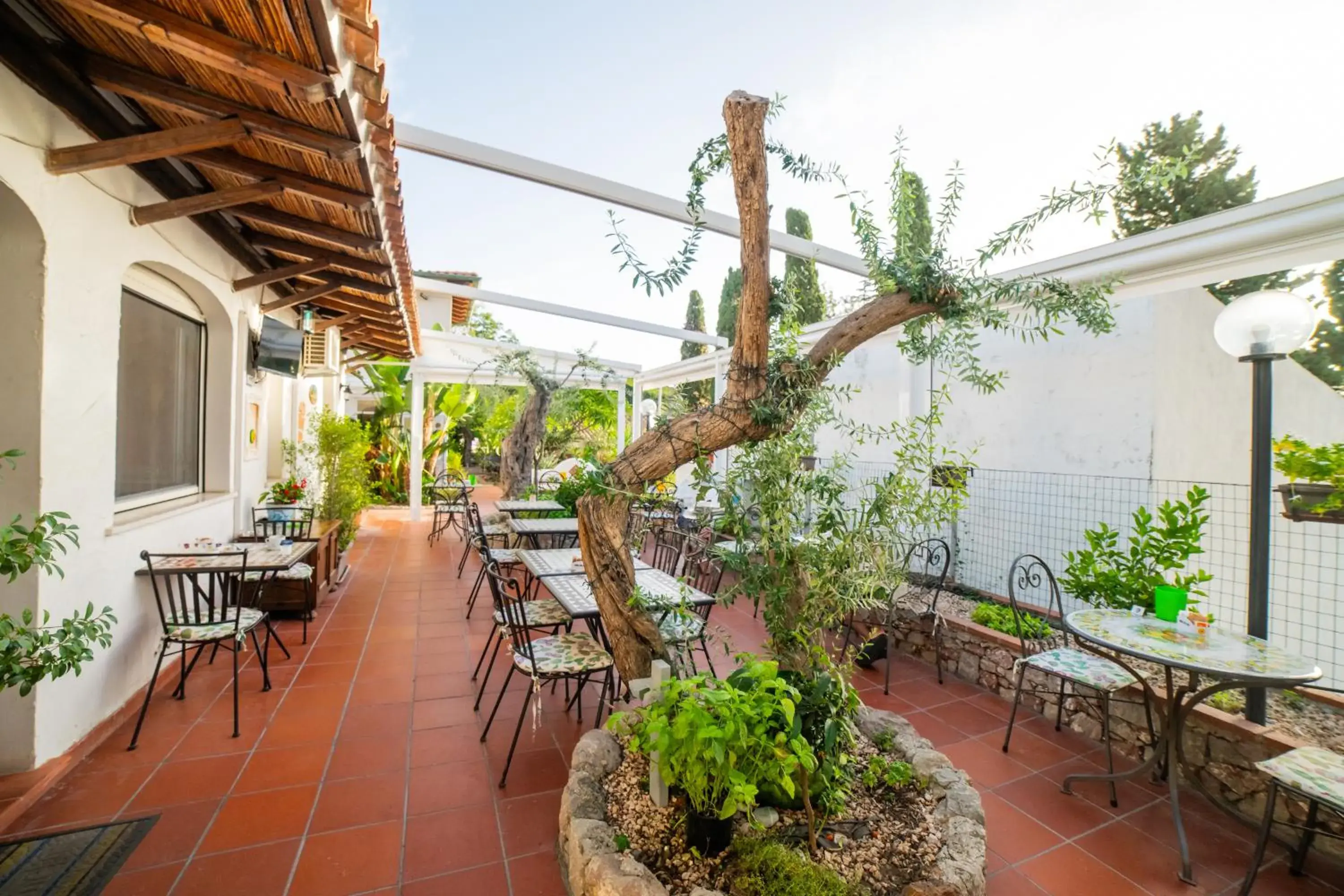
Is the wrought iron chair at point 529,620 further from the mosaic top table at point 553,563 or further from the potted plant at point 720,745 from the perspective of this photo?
the potted plant at point 720,745

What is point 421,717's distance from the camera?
346cm

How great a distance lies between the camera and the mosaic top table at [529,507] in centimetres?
700

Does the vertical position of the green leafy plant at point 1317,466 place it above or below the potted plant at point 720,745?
above

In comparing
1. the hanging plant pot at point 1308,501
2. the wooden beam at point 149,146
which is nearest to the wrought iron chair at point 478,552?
the wooden beam at point 149,146

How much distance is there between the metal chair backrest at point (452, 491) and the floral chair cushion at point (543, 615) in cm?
320

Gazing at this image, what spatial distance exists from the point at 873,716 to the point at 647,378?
31.8 ft

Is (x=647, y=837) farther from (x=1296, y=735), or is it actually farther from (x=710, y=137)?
(x=1296, y=735)

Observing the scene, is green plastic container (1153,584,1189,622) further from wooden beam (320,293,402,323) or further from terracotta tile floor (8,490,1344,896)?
wooden beam (320,293,402,323)

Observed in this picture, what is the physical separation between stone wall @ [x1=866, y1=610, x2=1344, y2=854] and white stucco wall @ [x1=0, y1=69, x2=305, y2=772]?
4.91 metres

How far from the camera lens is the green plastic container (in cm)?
305

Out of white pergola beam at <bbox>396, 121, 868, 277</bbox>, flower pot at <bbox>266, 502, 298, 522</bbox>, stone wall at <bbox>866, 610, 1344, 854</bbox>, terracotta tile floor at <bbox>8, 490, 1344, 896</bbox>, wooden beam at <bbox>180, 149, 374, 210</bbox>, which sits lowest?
terracotta tile floor at <bbox>8, 490, 1344, 896</bbox>

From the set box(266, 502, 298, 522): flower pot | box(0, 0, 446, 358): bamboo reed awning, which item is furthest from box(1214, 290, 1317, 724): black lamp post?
box(266, 502, 298, 522): flower pot

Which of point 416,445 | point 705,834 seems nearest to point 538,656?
point 705,834

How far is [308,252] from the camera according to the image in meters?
4.83
